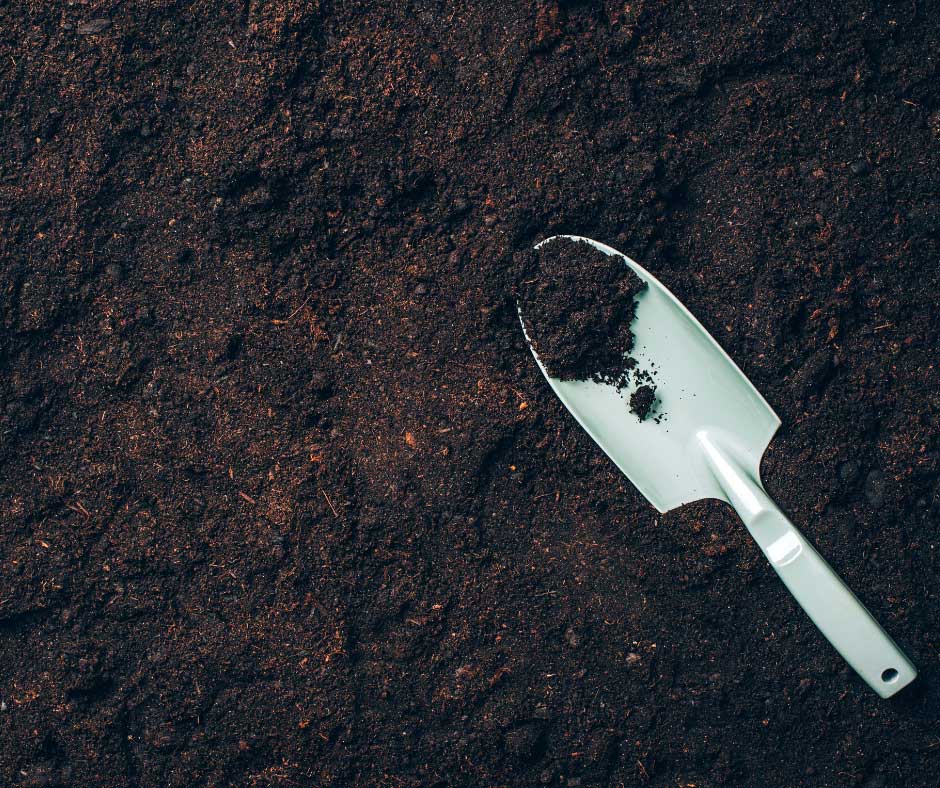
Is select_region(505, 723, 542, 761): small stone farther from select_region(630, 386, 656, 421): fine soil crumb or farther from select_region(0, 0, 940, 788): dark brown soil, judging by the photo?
select_region(630, 386, 656, 421): fine soil crumb

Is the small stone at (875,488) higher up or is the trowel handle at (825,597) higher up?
the small stone at (875,488)

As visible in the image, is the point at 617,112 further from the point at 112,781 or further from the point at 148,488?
the point at 112,781

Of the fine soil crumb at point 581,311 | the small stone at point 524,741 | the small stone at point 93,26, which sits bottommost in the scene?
the small stone at point 524,741

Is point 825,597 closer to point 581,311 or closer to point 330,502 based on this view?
point 581,311

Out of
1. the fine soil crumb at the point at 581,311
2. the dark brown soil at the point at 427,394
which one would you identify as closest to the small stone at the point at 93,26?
the dark brown soil at the point at 427,394

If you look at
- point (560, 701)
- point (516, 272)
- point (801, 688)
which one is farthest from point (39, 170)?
point (801, 688)

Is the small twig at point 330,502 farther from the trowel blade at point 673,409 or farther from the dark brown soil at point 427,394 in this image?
the trowel blade at point 673,409
